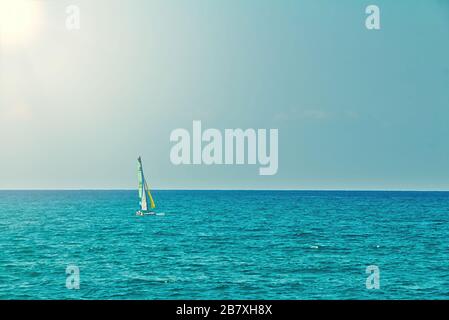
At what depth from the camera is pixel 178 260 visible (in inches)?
1570

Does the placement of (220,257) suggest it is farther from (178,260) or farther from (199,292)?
(199,292)

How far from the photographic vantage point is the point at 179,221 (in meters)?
79.4

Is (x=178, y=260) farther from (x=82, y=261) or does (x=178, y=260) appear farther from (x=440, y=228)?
(x=440, y=228)

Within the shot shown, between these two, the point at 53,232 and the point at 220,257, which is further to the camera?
the point at 53,232

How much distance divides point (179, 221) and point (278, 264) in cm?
4290
